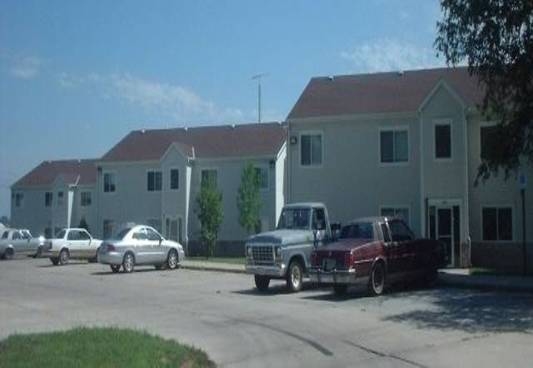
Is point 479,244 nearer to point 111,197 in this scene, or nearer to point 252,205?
point 252,205

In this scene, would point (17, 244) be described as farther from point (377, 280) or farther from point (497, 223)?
point (377, 280)

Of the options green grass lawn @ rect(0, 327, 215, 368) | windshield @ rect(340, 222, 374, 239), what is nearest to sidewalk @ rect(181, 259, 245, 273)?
windshield @ rect(340, 222, 374, 239)

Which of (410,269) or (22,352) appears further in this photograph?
(410,269)

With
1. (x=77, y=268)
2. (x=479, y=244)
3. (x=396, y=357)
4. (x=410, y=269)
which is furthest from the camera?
(x=77, y=268)

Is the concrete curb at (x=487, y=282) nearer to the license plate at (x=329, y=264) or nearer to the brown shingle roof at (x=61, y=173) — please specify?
the license plate at (x=329, y=264)

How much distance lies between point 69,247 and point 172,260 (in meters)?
8.30

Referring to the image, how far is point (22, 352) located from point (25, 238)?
4178cm

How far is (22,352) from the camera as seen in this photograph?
458 inches

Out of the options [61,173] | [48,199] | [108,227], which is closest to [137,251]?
[108,227]

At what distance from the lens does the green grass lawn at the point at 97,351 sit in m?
11.0

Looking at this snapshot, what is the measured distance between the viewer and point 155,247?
3416cm

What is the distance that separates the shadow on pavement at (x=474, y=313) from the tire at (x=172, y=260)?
49.1ft

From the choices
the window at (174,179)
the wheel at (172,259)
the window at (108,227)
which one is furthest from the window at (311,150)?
the window at (108,227)

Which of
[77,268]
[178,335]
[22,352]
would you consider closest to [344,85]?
[77,268]
